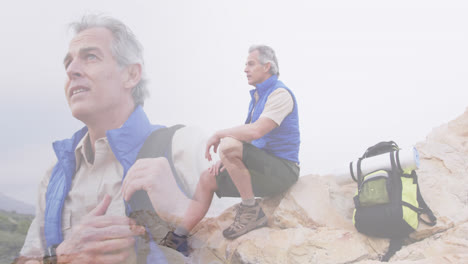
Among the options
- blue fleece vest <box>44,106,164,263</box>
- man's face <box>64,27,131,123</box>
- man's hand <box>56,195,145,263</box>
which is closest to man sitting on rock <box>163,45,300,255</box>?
man's hand <box>56,195,145,263</box>

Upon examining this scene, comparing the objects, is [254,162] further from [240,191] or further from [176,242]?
[176,242]

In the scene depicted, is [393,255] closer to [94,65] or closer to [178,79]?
[178,79]

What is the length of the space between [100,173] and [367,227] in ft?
6.21

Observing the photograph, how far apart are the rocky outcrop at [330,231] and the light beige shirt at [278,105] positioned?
556mm

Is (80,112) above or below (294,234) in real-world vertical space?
above

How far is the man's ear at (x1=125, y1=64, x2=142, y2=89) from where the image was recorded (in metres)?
2.72

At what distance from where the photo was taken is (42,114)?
278cm

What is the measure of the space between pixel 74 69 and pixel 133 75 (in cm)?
42

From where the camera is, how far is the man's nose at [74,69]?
2652 millimetres

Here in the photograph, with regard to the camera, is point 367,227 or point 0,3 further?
point 0,3

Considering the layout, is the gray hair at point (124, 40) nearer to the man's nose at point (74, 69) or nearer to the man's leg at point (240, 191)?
the man's nose at point (74, 69)

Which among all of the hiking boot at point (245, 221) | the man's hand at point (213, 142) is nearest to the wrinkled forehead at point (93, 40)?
the man's hand at point (213, 142)

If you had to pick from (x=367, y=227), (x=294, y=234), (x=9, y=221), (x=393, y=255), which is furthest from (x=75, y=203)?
(x=393, y=255)

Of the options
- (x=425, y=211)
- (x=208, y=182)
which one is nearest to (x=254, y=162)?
(x=208, y=182)
